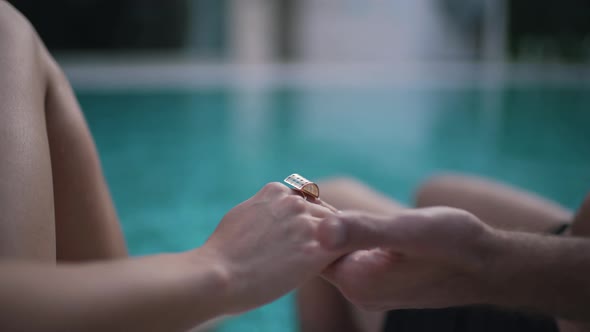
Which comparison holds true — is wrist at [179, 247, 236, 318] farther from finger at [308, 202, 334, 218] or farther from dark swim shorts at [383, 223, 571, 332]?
dark swim shorts at [383, 223, 571, 332]

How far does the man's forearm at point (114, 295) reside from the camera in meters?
0.48

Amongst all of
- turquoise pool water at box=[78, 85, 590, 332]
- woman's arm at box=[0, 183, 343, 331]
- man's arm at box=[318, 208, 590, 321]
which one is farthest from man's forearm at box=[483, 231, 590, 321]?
turquoise pool water at box=[78, 85, 590, 332]

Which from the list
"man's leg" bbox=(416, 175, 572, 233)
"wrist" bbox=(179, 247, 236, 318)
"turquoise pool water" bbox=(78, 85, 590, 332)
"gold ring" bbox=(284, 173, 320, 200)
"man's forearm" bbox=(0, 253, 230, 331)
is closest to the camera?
"man's forearm" bbox=(0, 253, 230, 331)

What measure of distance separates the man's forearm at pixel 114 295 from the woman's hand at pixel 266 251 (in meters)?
0.03

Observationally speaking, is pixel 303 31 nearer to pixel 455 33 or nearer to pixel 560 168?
pixel 455 33

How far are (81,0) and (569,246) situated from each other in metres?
12.9

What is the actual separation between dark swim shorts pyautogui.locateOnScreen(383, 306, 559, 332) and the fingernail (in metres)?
0.33

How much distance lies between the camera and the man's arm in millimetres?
665

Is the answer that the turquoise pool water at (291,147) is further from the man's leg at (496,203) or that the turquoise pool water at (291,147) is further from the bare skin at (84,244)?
the bare skin at (84,244)

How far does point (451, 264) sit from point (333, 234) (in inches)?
5.9

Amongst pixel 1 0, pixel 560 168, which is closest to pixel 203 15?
pixel 560 168

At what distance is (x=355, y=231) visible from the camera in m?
0.67

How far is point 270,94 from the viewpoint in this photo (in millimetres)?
8477

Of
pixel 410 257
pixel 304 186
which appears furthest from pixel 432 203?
pixel 410 257
